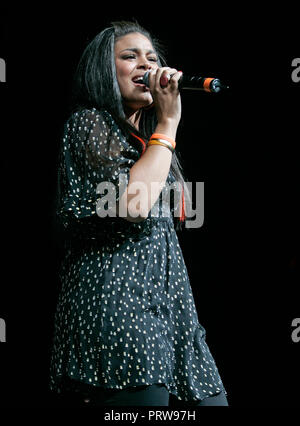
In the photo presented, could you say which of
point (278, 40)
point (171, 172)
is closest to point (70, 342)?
point (171, 172)

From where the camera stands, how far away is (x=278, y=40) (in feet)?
6.55

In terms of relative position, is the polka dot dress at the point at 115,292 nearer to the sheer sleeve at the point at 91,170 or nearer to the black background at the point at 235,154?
the sheer sleeve at the point at 91,170

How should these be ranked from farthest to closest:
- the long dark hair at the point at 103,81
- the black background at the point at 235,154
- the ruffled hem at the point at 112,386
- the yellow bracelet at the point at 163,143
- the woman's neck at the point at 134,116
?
1. the black background at the point at 235,154
2. the woman's neck at the point at 134,116
3. the long dark hair at the point at 103,81
4. the yellow bracelet at the point at 163,143
5. the ruffled hem at the point at 112,386

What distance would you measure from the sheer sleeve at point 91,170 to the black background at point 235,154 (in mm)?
580

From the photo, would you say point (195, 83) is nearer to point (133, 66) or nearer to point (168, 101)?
point (168, 101)

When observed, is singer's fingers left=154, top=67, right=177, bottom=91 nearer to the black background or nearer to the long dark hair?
the long dark hair

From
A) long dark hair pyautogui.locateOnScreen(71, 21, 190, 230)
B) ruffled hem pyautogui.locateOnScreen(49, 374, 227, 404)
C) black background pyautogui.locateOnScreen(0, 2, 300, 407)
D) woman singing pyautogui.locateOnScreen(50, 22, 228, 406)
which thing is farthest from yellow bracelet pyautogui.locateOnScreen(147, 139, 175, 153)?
black background pyautogui.locateOnScreen(0, 2, 300, 407)

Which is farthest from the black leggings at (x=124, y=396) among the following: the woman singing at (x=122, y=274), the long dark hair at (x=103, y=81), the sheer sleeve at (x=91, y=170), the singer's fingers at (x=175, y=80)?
the singer's fingers at (x=175, y=80)

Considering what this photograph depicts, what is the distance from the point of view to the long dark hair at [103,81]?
1310mm

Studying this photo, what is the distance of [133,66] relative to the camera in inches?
54.8

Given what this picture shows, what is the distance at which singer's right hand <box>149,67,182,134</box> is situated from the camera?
1224 mm

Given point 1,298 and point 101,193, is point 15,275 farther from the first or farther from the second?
point 101,193

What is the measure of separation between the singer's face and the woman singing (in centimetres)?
5

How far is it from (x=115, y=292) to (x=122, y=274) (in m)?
0.05
